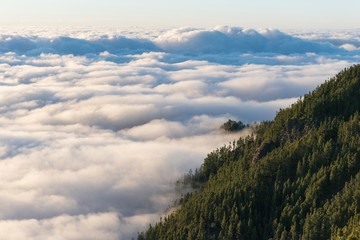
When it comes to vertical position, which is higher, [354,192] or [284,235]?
[354,192]

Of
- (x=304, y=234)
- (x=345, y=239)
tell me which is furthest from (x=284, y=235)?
(x=345, y=239)

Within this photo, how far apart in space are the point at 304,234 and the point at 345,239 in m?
32.0

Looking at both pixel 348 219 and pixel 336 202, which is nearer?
pixel 348 219

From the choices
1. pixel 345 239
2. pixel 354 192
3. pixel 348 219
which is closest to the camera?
pixel 345 239

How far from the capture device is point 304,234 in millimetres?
187500

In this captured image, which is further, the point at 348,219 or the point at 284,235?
the point at 284,235

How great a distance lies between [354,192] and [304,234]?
3108cm

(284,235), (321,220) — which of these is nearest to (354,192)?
(321,220)

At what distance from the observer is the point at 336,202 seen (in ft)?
650

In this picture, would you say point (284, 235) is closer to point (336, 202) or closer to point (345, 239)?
point (336, 202)

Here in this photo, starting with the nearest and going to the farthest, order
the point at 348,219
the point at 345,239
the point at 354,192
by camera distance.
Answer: the point at 345,239 < the point at 348,219 < the point at 354,192

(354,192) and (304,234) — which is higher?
(354,192)

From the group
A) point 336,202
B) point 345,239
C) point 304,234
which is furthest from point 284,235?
point 345,239

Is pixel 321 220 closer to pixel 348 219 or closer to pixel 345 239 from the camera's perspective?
pixel 348 219
